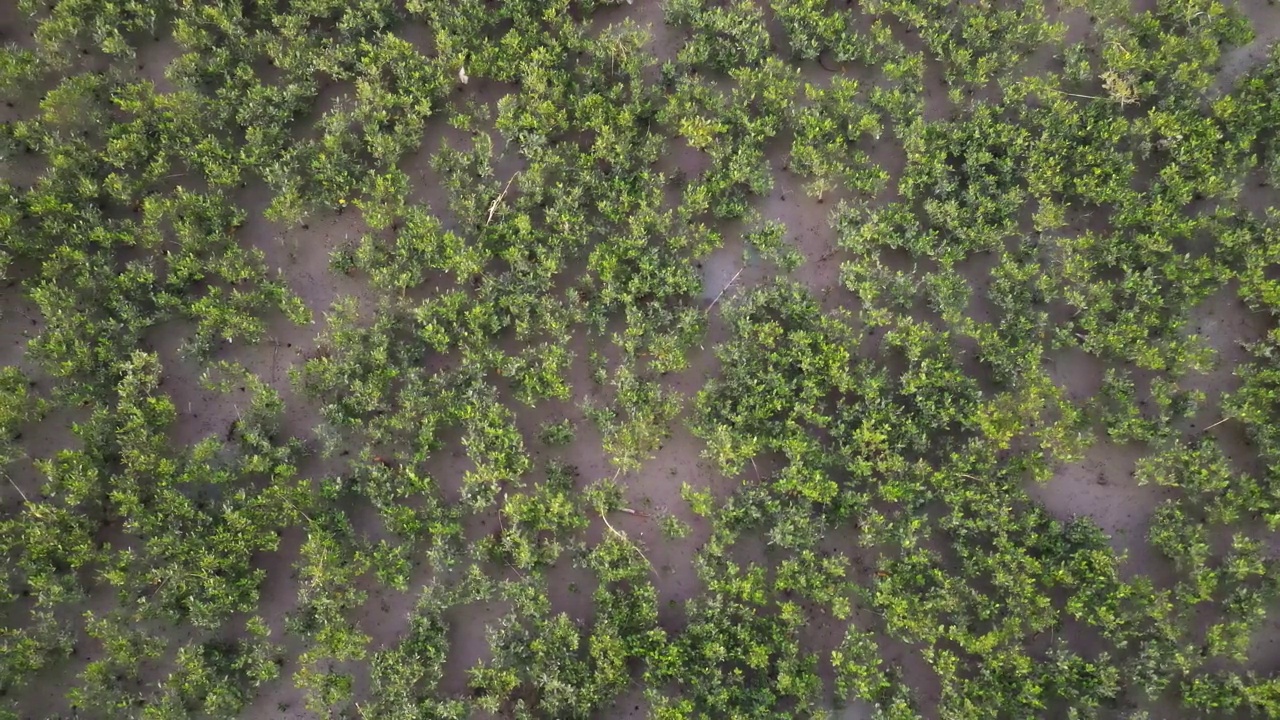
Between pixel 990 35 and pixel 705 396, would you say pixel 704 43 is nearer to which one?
pixel 990 35

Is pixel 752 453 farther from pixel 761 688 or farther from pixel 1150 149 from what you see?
pixel 1150 149

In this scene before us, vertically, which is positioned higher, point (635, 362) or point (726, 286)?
point (726, 286)

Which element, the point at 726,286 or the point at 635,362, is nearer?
the point at 635,362

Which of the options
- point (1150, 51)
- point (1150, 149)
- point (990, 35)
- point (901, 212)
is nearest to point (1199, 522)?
point (1150, 149)

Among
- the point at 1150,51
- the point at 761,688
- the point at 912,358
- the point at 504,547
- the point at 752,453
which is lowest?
the point at 761,688

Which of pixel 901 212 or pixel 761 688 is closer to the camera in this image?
pixel 761 688

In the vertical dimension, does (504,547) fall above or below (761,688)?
above

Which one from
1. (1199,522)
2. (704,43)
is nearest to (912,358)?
(1199,522)

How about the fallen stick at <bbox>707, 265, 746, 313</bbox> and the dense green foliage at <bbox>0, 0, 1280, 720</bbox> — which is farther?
the fallen stick at <bbox>707, 265, 746, 313</bbox>
